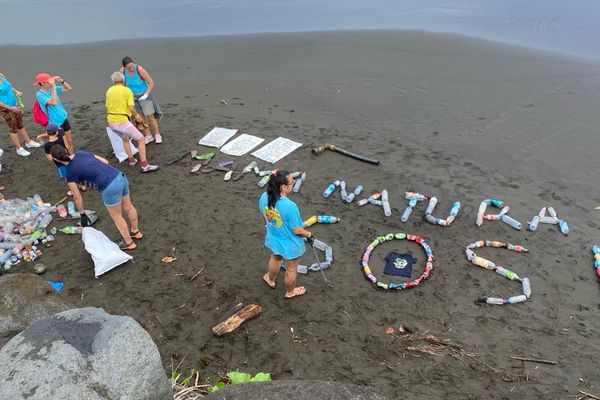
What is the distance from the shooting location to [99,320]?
13.3ft

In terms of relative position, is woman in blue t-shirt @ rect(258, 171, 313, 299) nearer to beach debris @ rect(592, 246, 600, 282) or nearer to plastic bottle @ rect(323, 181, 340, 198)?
plastic bottle @ rect(323, 181, 340, 198)

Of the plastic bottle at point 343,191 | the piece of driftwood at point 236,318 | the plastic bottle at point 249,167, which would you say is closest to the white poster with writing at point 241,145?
the plastic bottle at point 249,167

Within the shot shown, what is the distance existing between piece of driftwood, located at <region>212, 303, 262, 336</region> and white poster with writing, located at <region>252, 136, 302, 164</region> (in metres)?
4.73

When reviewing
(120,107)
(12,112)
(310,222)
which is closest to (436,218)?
(310,222)

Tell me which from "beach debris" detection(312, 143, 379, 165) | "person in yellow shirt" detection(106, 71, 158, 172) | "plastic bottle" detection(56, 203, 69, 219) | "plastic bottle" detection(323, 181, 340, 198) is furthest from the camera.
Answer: "beach debris" detection(312, 143, 379, 165)


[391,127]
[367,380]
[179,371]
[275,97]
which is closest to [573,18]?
[391,127]

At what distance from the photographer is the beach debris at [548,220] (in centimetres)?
831

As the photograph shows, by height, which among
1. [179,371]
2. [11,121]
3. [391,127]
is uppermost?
[11,121]

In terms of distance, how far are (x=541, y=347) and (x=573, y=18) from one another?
19.1m

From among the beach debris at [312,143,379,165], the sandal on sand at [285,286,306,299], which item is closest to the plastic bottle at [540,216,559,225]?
the beach debris at [312,143,379,165]

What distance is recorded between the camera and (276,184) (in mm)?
5742

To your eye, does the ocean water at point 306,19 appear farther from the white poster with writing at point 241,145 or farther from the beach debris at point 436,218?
the beach debris at point 436,218

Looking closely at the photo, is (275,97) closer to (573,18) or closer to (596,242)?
(596,242)

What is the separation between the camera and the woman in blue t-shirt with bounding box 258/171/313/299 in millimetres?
5773
